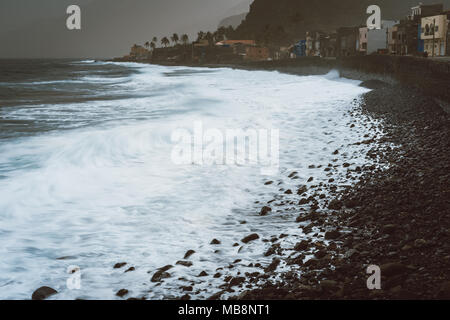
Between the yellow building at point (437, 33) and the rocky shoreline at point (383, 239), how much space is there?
38.6 m

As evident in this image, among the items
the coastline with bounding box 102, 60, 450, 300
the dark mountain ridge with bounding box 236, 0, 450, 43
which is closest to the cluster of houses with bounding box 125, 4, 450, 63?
the dark mountain ridge with bounding box 236, 0, 450, 43

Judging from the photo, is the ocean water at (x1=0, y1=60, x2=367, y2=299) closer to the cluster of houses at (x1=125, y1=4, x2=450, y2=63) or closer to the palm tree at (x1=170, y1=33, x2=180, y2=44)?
the cluster of houses at (x1=125, y1=4, x2=450, y2=63)

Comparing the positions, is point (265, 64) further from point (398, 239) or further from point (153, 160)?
point (398, 239)

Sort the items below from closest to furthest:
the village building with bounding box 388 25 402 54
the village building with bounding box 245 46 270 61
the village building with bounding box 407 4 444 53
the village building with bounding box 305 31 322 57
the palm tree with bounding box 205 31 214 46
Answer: the village building with bounding box 407 4 444 53 < the village building with bounding box 388 25 402 54 < the village building with bounding box 305 31 322 57 < the village building with bounding box 245 46 270 61 < the palm tree with bounding box 205 31 214 46

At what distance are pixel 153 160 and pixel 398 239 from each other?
281 inches

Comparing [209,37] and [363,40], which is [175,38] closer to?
[209,37]

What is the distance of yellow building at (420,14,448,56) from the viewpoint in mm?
40719

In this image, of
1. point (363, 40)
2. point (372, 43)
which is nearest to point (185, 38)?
point (363, 40)

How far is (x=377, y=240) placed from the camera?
14.9ft

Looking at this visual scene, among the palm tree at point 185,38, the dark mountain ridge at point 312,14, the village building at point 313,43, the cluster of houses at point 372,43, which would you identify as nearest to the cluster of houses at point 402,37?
the cluster of houses at point 372,43

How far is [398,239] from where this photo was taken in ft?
14.7

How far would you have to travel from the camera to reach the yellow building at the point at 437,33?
134ft

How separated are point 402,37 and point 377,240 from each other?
5397cm
